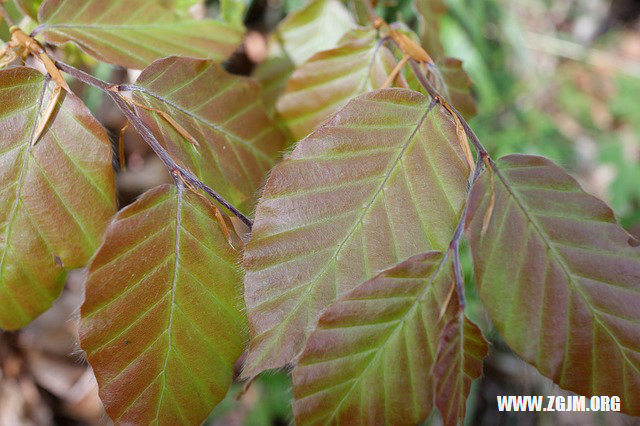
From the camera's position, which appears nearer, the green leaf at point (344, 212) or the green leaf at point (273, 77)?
the green leaf at point (344, 212)

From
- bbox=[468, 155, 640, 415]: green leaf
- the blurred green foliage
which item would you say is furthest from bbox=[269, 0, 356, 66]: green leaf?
the blurred green foliage

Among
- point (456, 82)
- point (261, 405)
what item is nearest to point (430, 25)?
point (456, 82)

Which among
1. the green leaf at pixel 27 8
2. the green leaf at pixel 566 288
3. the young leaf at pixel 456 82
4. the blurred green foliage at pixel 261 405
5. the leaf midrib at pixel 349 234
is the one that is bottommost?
the blurred green foliage at pixel 261 405

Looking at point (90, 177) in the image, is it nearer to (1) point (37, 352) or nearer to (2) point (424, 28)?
(2) point (424, 28)

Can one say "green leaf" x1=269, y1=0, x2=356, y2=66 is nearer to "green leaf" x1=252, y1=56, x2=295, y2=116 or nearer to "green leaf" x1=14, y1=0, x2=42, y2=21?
"green leaf" x1=252, y1=56, x2=295, y2=116

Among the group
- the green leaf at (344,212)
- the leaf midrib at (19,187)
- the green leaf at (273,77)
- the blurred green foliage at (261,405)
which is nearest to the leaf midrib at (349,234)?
the green leaf at (344,212)

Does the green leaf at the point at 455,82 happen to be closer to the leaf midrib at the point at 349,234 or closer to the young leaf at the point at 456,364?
the leaf midrib at the point at 349,234

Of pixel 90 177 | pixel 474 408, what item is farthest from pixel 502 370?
pixel 90 177

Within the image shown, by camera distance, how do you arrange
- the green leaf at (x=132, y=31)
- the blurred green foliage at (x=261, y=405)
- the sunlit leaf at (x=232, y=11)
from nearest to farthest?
the green leaf at (x=132, y=31)
the sunlit leaf at (x=232, y=11)
the blurred green foliage at (x=261, y=405)
